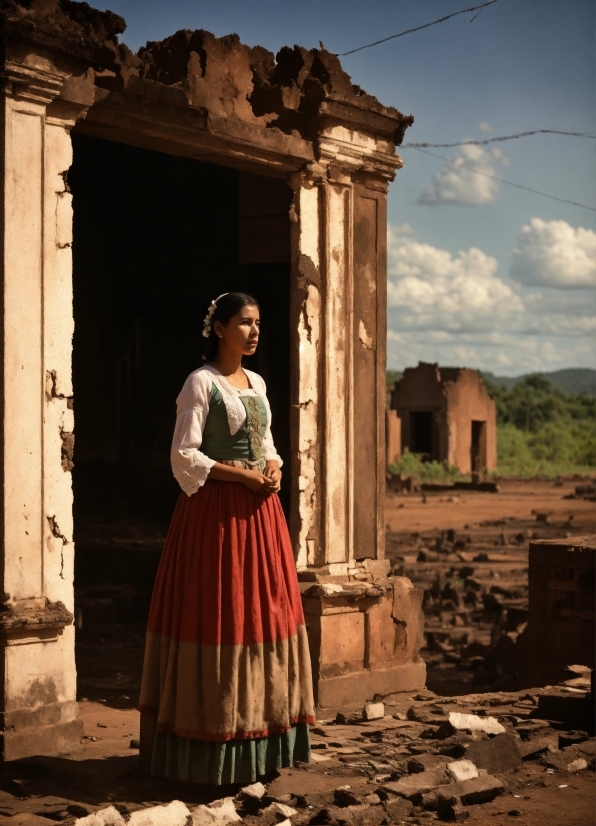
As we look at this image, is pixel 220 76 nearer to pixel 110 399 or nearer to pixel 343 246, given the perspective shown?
pixel 343 246

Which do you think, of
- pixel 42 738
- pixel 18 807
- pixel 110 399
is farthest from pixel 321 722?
pixel 110 399

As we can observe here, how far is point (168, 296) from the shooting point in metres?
9.38

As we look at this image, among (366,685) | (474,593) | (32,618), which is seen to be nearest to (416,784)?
(32,618)

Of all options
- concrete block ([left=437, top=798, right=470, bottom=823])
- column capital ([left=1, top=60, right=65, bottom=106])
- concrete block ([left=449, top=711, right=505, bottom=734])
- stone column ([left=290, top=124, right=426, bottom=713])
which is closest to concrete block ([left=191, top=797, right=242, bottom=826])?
concrete block ([left=437, top=798, right=470, bottom=823])

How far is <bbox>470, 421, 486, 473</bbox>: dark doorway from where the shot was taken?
32.7 m

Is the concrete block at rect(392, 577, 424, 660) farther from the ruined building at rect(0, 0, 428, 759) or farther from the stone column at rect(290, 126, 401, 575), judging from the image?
the stone column at rect(290, 126, 401, 575)

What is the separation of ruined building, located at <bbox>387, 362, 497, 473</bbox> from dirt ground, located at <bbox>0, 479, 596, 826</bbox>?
1856 cm

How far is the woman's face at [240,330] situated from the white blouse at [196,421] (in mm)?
137

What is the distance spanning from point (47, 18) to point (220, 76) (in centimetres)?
125

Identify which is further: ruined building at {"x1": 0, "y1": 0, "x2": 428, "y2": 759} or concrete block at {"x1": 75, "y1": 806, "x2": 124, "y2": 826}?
ruined building at {"x1": 0, "y1": 0, "x2": 428, "y2": 759}

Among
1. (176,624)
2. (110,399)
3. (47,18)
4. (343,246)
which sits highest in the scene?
(47,18)

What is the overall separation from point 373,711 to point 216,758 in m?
1.82

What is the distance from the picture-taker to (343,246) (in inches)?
269

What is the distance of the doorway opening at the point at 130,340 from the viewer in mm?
9039
